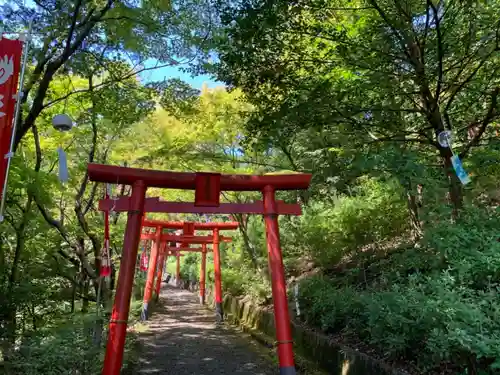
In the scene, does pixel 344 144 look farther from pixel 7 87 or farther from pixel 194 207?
pixel 7 87

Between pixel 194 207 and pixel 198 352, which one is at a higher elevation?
pixel 194 207

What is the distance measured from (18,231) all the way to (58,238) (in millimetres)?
1988

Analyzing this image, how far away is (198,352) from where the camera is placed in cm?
966

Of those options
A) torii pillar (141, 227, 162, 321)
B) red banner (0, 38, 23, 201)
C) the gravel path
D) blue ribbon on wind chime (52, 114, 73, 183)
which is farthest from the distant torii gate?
red banner (0, 38, 23, 201)

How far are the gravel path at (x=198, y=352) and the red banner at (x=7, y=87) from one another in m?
5.26

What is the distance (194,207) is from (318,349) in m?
3.33

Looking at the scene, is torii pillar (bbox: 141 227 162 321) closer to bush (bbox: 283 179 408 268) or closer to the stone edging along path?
the stone edging along path

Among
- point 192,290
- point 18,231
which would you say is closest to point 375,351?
point 18,231

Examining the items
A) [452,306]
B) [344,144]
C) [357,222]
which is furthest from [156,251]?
[452,306]

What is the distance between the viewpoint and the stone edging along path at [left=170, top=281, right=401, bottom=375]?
5.20 metres

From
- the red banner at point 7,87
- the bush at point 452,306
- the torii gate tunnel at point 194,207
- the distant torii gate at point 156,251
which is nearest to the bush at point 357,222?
the torii gate tunnel at point 194,207

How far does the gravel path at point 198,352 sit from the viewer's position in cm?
788

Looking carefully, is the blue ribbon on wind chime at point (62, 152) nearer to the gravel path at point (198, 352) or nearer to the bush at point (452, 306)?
the bush at point (452, 306)

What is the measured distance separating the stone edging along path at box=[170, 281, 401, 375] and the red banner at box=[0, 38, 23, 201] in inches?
189
